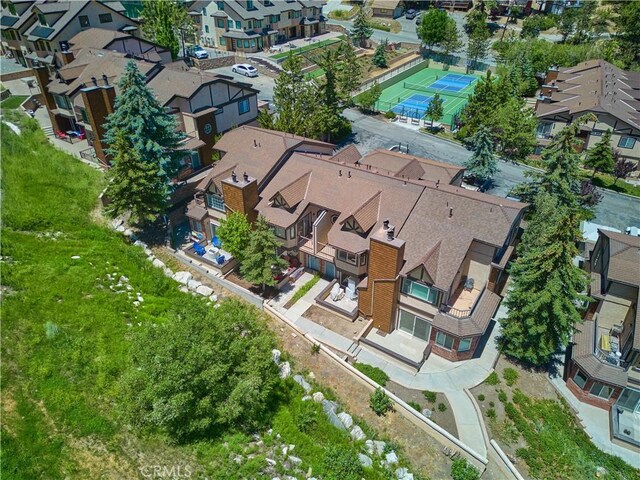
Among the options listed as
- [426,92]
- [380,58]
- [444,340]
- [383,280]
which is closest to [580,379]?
[444,340]

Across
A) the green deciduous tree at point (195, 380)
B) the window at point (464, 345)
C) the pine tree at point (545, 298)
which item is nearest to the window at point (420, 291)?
the window at point (464, 345)

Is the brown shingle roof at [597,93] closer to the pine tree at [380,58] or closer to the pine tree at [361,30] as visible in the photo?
the pine tree at [380,58]

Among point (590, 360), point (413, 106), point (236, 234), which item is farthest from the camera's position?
point (413, 106)

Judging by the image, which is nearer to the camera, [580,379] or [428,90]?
[580,379]

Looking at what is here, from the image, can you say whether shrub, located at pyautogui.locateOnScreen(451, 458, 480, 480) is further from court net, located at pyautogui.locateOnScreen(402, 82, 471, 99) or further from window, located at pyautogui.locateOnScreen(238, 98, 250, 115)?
court net, located at pyautogui.locateOnScreen(402, 82, 471, 99)

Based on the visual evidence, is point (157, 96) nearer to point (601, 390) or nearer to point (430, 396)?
point (430, 396)

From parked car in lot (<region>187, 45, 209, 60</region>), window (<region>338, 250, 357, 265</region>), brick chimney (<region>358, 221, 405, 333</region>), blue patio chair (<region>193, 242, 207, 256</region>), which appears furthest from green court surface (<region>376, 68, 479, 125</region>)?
brick chimney (<region>358, 221, 405, 333</region>)
